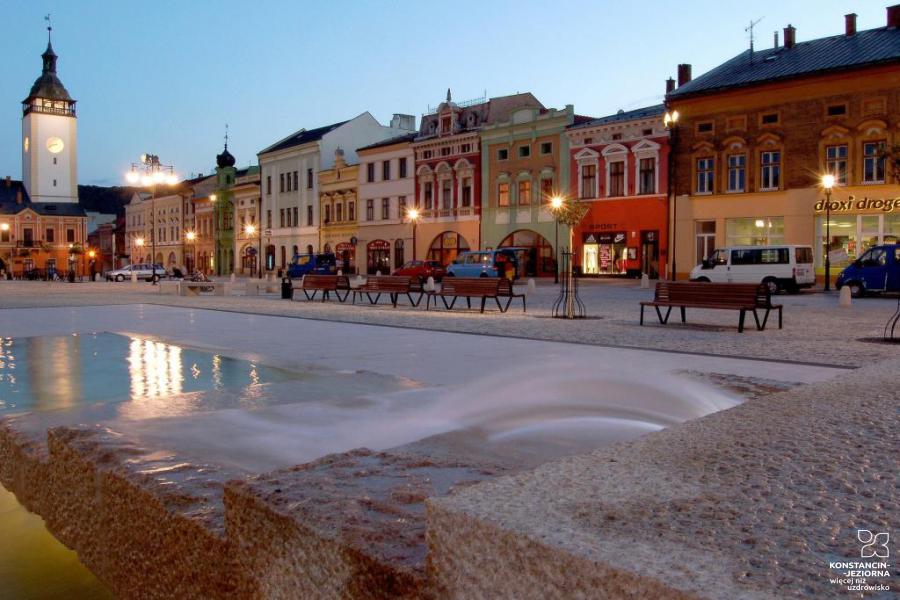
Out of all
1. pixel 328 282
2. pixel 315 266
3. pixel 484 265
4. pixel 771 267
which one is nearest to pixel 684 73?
pixel 484 265

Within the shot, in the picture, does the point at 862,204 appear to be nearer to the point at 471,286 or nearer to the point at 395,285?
the point at 471,286

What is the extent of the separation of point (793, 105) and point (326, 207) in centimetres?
3775

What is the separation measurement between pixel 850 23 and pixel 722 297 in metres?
29.7

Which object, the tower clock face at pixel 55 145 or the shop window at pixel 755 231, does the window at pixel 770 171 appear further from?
the tower clock face at pixel 55 145

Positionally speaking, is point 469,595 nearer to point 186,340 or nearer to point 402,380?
point 402,380

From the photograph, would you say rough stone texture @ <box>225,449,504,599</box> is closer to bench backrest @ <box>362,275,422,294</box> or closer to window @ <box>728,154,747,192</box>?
bench backrest @ <box>362,275,422,294</box>

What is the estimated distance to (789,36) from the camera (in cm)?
3916

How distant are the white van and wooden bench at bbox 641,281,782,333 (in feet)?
50.9

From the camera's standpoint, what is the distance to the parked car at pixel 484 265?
131ft

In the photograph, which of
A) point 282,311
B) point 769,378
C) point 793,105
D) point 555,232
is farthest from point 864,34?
point 769,378

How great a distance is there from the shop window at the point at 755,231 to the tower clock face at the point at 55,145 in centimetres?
9379

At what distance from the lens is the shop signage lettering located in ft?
112

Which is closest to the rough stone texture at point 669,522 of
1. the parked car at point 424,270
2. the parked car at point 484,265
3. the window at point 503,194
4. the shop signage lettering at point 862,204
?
the shop signage lettering at point 862,204

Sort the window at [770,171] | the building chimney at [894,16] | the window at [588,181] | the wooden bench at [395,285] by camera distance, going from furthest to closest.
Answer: the window at [588,181] < the window at [770,171] < the building chimney at [894,16] < the wooden bench at [395,285]
